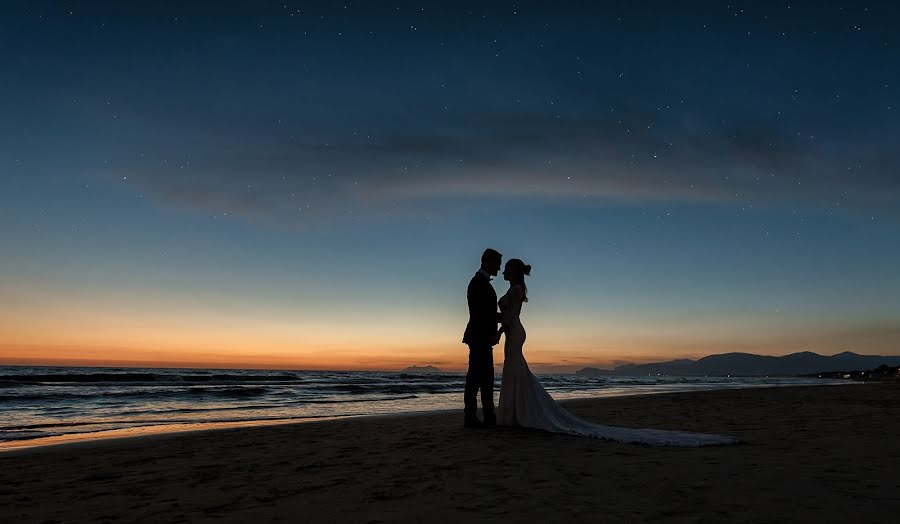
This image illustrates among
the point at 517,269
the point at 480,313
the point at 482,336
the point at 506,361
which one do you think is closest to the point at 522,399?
the point at 506,361

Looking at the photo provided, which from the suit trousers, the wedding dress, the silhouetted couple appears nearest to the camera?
the wedding dress

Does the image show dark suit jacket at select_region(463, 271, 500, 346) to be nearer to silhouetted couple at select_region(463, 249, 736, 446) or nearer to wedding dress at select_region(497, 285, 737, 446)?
silhouetted couple at select_region(463, 249, 736, 446)

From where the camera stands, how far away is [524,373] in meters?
8.16

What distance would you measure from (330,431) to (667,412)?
7186 millimetres

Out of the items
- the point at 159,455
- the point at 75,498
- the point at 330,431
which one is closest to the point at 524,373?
the point at 330,431

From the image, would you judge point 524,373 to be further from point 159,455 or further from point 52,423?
point 52,423

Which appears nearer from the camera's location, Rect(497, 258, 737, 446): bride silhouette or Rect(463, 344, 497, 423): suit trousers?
Rect(497, 258, 737, 446): bride silhouette

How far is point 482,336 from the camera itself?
8.25 m

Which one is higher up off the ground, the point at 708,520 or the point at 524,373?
the point at 524,373

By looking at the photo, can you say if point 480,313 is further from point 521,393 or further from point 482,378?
point 521,393

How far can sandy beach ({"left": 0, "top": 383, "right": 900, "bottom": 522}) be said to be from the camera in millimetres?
3605

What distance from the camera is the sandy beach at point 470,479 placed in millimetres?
3605

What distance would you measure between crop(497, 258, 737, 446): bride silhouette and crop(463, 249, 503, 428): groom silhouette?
202 mm

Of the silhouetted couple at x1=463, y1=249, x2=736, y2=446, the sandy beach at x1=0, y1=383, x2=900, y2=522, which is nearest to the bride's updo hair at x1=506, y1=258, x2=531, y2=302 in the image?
the silhouetted couple at x1=463, y1=249, x2=736, y2=446
